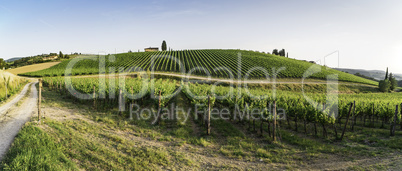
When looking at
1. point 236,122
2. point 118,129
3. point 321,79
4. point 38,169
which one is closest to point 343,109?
point 236,122

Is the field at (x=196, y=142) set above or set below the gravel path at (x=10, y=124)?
below

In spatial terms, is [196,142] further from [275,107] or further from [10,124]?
[10,124]

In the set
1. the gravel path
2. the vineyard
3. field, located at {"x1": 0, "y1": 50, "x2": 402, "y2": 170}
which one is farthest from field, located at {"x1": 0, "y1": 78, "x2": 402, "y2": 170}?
the gravel path

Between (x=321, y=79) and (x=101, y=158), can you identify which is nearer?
(x=101, y=158)

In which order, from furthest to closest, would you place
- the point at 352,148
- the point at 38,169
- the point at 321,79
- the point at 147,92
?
the point at 321,79
the point at 147,92
the point at 352,148
the point at 38,169

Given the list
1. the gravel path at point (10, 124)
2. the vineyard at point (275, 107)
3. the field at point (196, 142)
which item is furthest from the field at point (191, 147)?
the gravel path at point (10, 124)

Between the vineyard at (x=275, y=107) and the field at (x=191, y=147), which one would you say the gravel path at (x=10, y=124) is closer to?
the field at (x=191, y=147)

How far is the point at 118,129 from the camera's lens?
12.4m

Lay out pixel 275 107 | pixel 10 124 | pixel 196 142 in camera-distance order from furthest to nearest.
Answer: pixel 275 107
pixel 196 142
pixel 10 124

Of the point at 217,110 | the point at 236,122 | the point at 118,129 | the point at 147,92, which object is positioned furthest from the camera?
the point at 147,92

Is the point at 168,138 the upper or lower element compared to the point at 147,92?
lower

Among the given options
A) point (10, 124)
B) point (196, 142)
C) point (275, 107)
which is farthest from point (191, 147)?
point (10, 124)

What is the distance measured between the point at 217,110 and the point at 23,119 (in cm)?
1445

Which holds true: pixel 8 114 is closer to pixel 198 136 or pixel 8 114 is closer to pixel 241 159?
pixel 198 136
